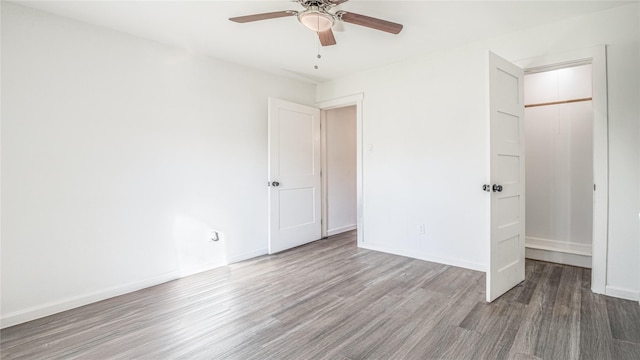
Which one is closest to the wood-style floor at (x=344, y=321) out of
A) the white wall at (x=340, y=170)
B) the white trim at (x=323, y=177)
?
the white trim at (x=323, y=177)

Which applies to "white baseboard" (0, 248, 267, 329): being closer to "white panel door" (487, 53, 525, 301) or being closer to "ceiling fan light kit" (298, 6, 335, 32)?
"ceiling fan light kit" (298, 6, 335, 32)

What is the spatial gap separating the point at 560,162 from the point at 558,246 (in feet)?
3.15

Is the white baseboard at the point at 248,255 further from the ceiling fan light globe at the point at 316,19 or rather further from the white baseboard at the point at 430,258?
the ceiling fan light globe at the point at 316,19

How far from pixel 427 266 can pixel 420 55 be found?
7.85 feet

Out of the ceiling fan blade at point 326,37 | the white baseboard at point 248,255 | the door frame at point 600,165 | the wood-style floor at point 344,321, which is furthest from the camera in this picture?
the white baseboard at point 248,255

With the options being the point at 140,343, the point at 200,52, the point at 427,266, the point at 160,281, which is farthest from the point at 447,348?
the point at 200,52

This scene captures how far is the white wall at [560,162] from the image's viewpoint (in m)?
3.41

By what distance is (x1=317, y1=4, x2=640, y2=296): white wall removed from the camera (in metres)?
2.49

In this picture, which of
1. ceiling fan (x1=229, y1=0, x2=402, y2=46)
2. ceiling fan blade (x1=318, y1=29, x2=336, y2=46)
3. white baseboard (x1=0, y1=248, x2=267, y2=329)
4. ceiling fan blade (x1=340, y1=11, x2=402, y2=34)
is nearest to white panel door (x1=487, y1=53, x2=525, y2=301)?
ceiling fan blade (x1=340, y1=11, x2=402, y2=34)

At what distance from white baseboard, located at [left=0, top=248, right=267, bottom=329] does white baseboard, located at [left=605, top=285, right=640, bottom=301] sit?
3.72 metres

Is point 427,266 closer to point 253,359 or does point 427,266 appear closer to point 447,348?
point 447,348

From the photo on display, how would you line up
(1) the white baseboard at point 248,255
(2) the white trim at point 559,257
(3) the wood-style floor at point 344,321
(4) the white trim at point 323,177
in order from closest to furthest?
(3) the wood-style floor at point 344,321 → (2) the white trim at point 559,257 → (1) the white baseboard at point 248,255 → (4) the white trim at point 323,177

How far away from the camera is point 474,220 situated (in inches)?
128

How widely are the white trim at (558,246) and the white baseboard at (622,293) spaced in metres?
0.84
